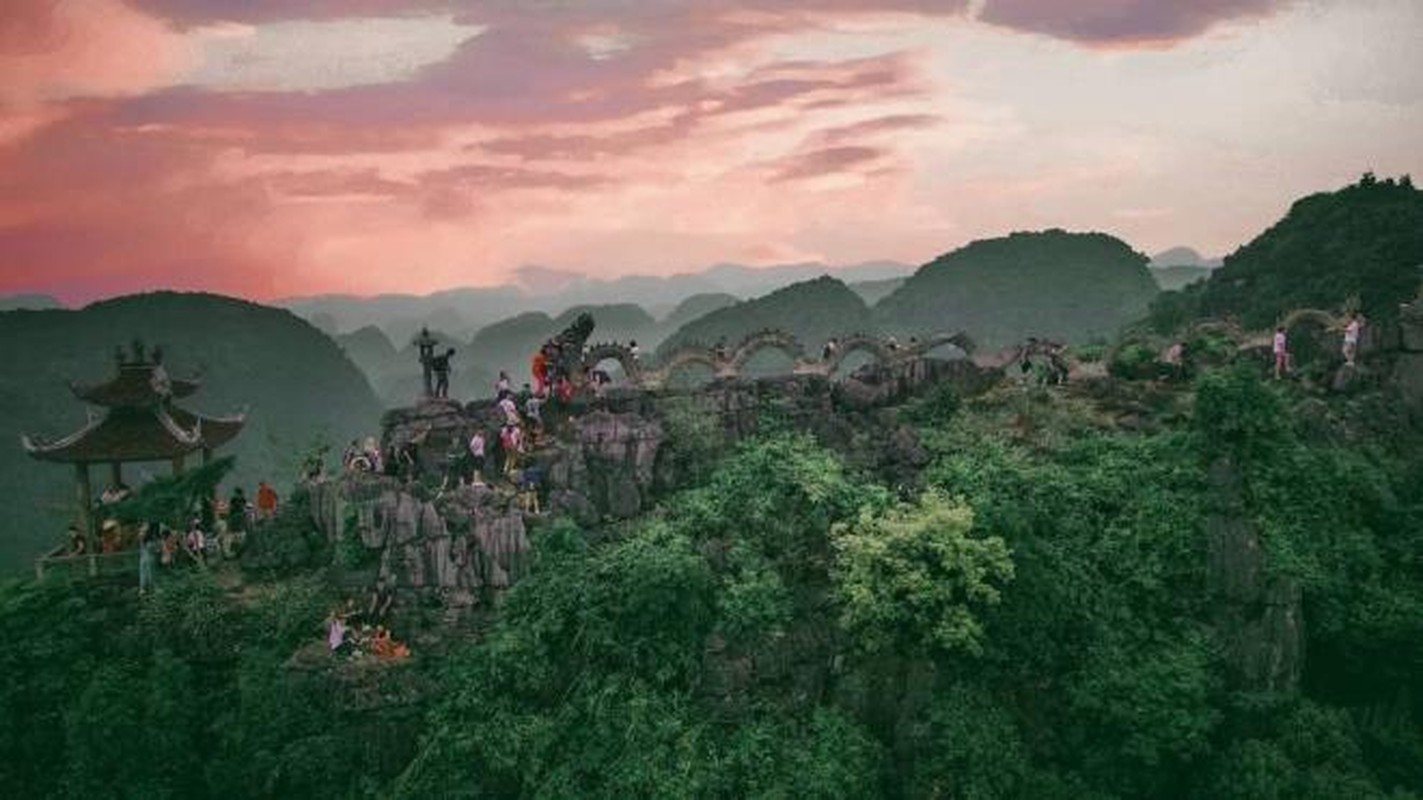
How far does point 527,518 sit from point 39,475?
51.7 m

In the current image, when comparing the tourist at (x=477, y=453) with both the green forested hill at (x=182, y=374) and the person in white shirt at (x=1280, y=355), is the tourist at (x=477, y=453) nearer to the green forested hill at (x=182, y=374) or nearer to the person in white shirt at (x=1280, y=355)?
the person in white shirt at (x=1280, y=355)

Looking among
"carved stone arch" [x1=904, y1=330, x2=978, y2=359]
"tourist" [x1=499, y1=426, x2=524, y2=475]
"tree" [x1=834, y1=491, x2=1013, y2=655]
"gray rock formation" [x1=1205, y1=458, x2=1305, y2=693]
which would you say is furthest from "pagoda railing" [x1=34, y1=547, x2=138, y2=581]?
"gray rock formation" [x1=1205, y1=458, x2=1305, y2=693]

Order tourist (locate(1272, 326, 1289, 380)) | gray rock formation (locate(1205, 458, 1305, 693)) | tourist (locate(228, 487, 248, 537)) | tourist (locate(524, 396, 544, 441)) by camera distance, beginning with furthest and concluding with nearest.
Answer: tourist (locate(1272, 326, 1289, 380)), tourist (locate(524, 396, 544, 441)), tourist (locate(228, 487, 248, 537)), gray rock formation (locate(1205, 458, 1305, 693))

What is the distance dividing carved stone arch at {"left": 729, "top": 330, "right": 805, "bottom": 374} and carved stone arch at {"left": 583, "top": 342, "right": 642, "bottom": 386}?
327 cm

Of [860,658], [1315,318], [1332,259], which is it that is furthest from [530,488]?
[1332,259]

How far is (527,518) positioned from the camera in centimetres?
2416

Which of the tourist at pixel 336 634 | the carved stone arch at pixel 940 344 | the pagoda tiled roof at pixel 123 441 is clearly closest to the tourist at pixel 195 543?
the pagoda tiled roof at pixel 123 441

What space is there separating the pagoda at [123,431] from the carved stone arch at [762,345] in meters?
15.3

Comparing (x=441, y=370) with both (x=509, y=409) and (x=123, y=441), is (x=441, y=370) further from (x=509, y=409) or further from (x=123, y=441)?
(x=123, y=441)

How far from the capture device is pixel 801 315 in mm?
84000

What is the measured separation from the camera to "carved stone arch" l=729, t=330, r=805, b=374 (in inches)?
1297

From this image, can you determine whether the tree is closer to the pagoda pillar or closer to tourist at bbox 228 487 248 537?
tourist at bbox 228 487 248 537

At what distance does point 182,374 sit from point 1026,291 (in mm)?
62840

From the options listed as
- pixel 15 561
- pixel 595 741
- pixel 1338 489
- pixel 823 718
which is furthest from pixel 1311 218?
pixel 15 561
